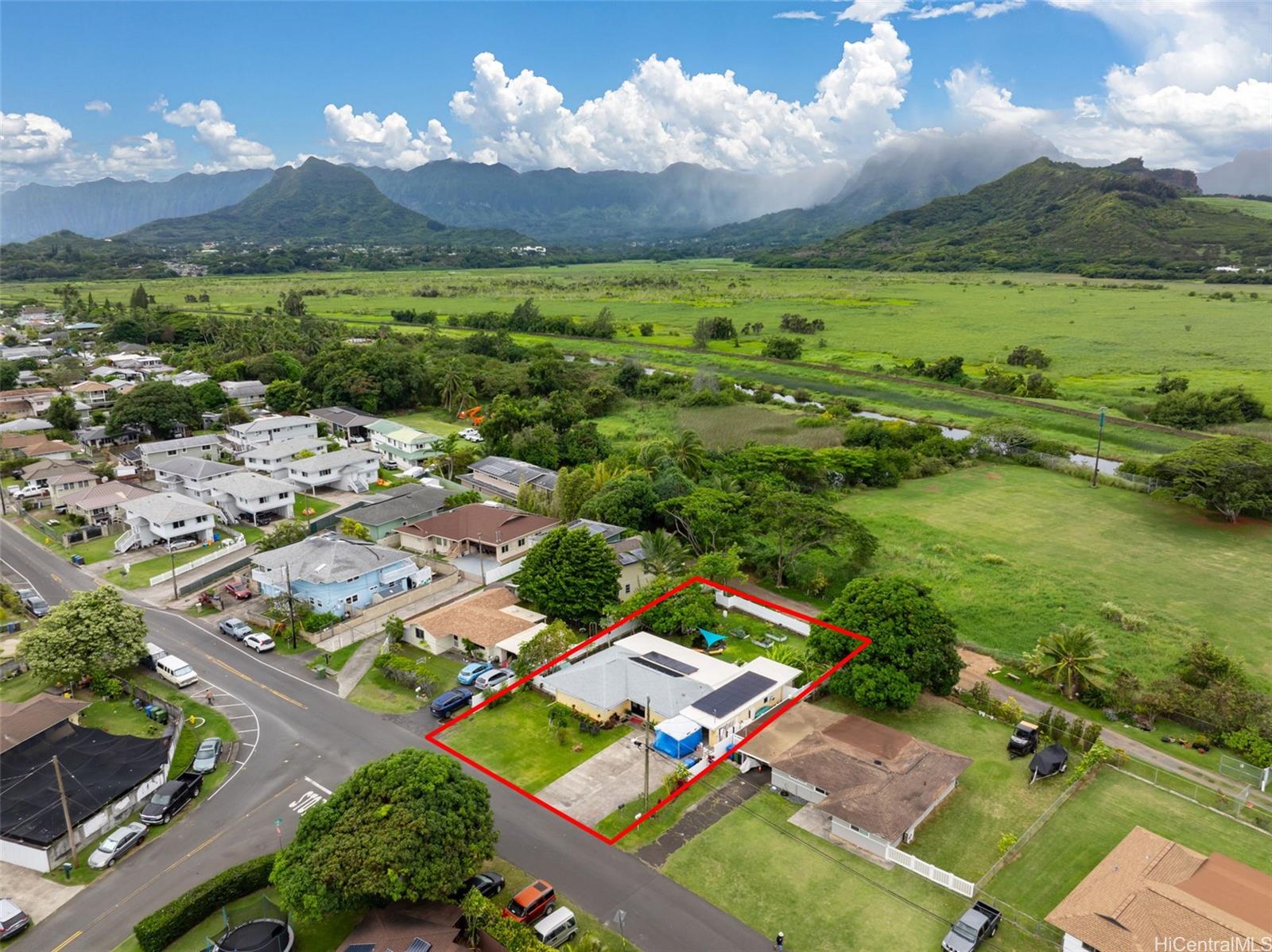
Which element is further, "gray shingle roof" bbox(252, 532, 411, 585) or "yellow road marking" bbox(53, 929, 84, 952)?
"gray shingle roof" bbox(252, 532, 411, 585)

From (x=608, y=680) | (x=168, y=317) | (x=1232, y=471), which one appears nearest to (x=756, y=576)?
(x=608, y=680)

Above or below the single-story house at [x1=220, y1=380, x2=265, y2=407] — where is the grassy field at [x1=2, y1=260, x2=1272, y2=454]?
above

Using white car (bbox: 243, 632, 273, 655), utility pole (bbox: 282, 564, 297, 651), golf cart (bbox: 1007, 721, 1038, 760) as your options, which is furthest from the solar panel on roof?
white car (bbox: 243, 632, 273, 655)

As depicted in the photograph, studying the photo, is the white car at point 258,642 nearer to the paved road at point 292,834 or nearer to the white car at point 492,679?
the paved road at point 292,834

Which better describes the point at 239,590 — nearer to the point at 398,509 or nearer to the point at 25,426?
the point at 398,509

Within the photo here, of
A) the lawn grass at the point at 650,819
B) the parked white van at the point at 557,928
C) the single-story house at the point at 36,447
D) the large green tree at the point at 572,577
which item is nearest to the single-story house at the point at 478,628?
the large green tree at the point at 572,577

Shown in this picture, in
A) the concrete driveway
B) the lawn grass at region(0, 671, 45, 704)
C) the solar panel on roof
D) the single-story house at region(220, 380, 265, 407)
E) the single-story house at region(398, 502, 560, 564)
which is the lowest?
the concrete driveway

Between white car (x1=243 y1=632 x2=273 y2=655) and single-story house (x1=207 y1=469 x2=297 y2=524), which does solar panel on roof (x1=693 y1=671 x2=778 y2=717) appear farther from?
single-story house (x1=207 y1=469 x2=297 y2=524)

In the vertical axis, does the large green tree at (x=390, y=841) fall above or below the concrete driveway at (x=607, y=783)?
above
